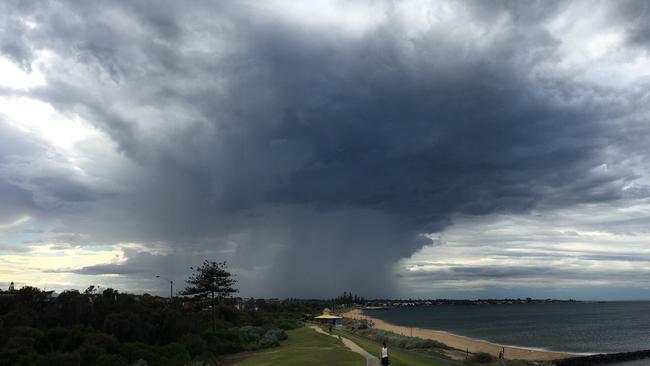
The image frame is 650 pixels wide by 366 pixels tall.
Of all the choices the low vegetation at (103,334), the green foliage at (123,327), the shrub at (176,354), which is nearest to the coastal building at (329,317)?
the low vegetation at (103,334)

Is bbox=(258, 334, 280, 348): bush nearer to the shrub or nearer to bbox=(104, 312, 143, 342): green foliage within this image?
the shrub

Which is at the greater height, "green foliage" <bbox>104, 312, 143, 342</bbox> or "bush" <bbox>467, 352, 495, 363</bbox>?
"green foliage" <bbox>104, 312, 143, 342</bbox>

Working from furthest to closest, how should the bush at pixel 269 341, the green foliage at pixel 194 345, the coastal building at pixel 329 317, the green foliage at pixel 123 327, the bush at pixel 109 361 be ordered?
the coastal building at pixel 329 317 < the bush at pixel 269 341 < the green foliage at pixel 194 345 < the green foliage at pixel 123 327 < the bush at pixel 109 361

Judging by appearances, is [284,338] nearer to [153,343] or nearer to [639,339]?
[153,343]

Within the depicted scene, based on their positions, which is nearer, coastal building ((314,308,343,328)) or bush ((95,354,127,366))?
bush ((95,354,127,366))

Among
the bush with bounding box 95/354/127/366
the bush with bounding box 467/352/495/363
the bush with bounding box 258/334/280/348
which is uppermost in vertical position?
the bush with bounding box 95/354/127/366

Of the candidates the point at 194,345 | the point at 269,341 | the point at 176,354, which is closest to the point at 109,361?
the point at 176,354

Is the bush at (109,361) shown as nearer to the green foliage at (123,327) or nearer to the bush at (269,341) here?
the green foliage at (123,327)

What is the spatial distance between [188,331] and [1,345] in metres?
18.0

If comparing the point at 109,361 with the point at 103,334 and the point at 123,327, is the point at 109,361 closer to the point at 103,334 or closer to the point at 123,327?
the point at 103,334

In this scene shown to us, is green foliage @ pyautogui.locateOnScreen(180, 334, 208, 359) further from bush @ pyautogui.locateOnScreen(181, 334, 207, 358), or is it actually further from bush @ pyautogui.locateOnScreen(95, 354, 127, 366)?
bush @ pyautogui.locateOnScreen(95, 354, 127, 366)

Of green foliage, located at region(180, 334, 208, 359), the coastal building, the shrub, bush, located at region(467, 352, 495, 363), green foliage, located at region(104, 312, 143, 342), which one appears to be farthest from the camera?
the coastal building

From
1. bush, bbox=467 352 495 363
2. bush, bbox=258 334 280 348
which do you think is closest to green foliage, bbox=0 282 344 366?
bush, bbox=258 334 280 348

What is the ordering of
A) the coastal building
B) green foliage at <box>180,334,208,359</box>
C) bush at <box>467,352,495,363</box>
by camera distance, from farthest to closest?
1. the coastal building
2. bush at <box>467,352,495,363</box>
3. green foliage at <box>180,334,208,359</box>
